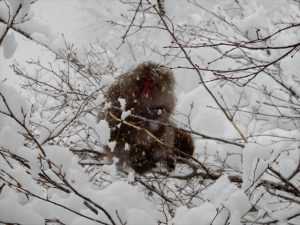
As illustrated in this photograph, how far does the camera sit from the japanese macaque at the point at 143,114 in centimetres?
420

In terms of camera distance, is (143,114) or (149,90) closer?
(149,90)

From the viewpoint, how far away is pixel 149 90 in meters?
4.29

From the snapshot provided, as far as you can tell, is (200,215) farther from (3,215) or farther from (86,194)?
(3,215)

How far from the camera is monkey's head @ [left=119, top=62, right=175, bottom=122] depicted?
4.20 m

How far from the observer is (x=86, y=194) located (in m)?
1.96

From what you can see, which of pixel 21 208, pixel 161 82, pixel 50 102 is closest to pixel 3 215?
pixel 21 208

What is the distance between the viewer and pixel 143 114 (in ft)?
14.4

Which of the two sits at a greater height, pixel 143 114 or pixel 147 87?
pixel 147 87

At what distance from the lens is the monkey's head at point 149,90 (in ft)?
13.8

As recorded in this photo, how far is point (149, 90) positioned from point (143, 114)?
0.28m

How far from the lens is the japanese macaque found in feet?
13.8

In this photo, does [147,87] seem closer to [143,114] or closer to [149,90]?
[149,90]

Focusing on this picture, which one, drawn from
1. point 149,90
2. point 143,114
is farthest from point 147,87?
point 143,114

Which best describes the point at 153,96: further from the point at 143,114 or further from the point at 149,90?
the point at 143,114
